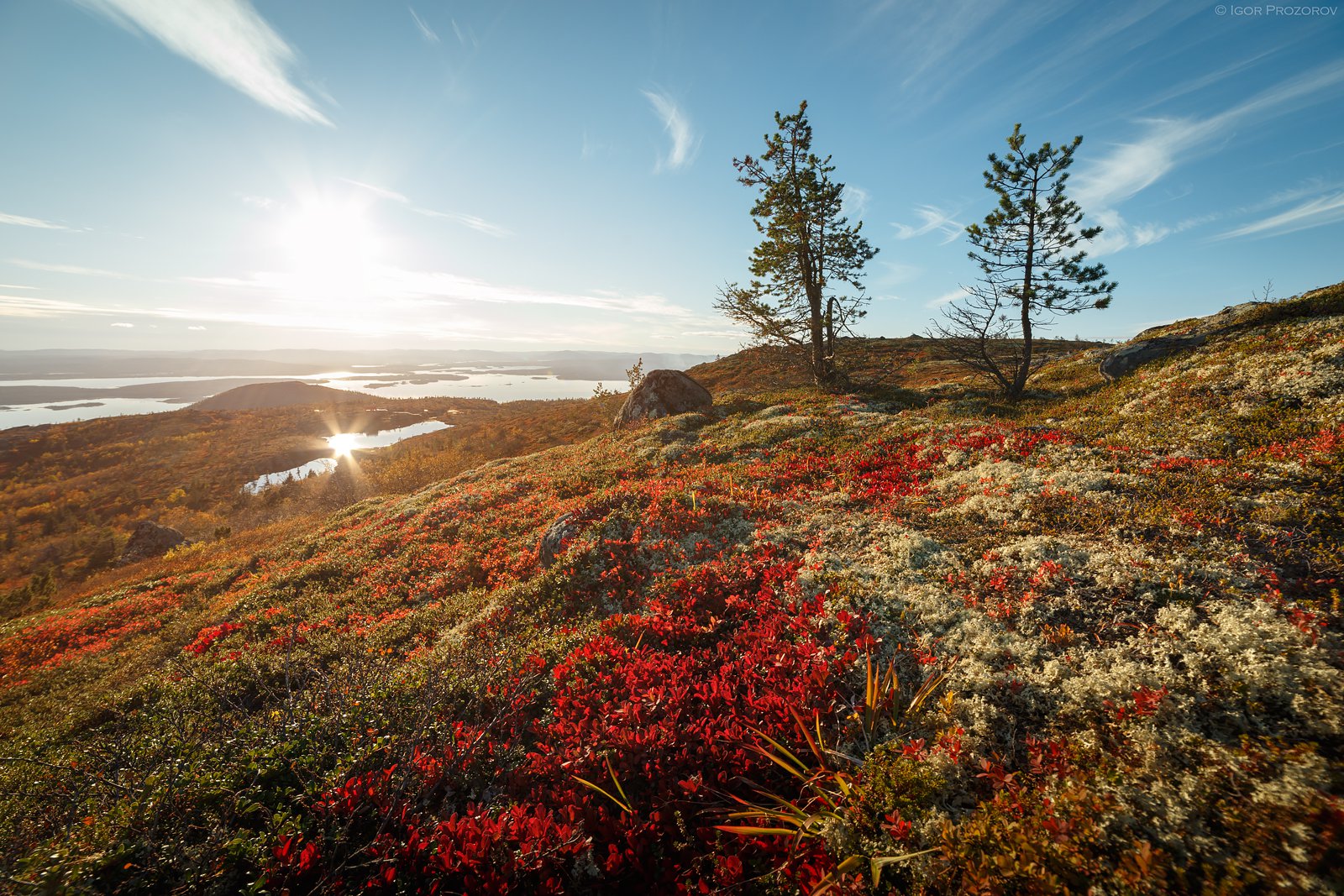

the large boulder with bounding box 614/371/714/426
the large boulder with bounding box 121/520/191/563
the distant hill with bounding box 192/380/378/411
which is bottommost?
the large boulder with bounding box 121/520/191/563

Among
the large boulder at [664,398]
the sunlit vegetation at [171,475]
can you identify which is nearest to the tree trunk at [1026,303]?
the large boulder at [664,398]

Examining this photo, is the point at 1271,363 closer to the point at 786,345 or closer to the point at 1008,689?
the point at 1008,689

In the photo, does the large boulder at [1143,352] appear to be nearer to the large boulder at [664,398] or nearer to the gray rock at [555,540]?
the large boulder at [664,398]

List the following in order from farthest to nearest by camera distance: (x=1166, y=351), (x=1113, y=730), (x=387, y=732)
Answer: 1. (x=1166, y=351)
2. (x=387, y=732)
3. (x=1113, y=730)

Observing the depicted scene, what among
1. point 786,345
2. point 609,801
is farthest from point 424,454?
point 609,801

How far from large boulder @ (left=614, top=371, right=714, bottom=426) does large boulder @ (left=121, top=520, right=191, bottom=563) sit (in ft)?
101

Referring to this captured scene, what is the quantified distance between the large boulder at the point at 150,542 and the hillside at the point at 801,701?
20.8m

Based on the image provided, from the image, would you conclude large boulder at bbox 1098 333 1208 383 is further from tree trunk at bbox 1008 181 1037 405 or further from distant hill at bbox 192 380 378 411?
distant hill at bbox 192 380 378 411

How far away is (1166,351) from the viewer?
21.5 m

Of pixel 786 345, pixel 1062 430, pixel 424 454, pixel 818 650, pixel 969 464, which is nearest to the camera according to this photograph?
pixel 818 650

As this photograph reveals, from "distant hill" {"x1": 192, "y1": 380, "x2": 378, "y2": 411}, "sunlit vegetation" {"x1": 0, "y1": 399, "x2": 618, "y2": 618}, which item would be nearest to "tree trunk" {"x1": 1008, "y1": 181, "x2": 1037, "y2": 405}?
"sunlit vegetation" {"x1": 0, "y1": 399, "x2": 618, "y2": 618}

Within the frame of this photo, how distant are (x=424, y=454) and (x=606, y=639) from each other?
42725 millimetres

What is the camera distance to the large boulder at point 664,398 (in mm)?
33438

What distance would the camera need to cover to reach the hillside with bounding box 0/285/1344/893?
14.6 ft
